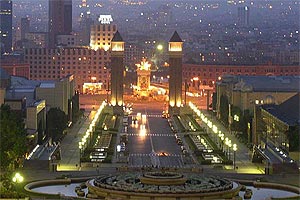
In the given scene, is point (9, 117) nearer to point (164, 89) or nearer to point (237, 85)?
point (237, 85)

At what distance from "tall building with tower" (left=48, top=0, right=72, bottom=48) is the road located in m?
62.4

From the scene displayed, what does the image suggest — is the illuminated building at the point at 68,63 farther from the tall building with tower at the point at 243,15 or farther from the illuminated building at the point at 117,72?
the tall building with tower at the point at 243,15

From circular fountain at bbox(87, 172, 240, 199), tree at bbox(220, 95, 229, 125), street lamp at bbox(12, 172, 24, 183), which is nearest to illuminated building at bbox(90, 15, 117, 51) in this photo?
tree at bbox(220, 95, 229, 125)

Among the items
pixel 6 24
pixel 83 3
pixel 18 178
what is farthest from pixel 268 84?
pixel 83 3

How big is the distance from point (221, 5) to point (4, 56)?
5532cm

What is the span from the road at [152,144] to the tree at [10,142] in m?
4.33

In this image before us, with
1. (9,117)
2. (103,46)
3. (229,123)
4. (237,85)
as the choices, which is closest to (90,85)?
(103,46)

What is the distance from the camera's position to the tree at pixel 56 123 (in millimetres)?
61197

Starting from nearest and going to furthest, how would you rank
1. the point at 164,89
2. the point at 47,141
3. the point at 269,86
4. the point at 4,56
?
the point at 47,141 → the point at 269,86 → the point at 164,89 → the point at 4,56

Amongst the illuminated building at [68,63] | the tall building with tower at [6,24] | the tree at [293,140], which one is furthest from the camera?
the tall building with tower at [6,24]

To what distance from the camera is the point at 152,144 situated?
57.7 meters

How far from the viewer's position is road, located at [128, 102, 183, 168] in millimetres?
49344

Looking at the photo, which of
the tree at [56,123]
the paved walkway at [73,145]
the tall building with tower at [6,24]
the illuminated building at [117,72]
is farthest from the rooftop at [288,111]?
the tall building with tower at [6,24]

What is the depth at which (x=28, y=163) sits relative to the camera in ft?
145
